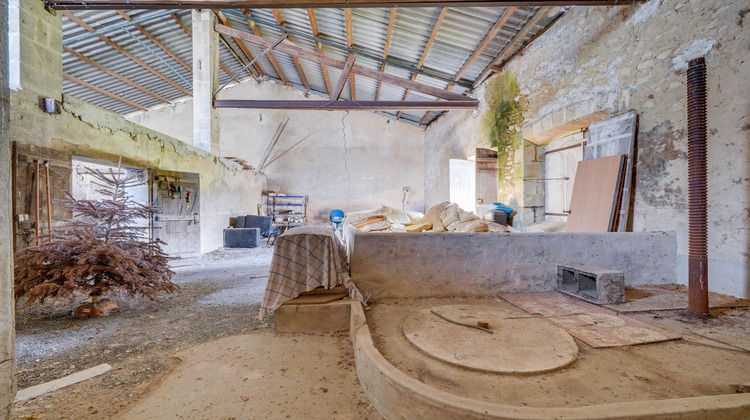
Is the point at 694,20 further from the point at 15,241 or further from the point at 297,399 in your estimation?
the point at 15,241

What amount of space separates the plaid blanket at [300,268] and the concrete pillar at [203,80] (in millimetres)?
6124

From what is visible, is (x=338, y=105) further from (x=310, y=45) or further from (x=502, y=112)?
(x=502, y=112)

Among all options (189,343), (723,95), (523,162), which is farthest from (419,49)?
(189,343)

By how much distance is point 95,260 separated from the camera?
10.2ft

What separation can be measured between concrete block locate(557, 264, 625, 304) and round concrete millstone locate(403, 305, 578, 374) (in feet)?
2.94

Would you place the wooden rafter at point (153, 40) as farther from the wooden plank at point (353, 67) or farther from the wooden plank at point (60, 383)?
the wooden plank at point (60, 383)

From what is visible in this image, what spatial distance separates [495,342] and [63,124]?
569 cm

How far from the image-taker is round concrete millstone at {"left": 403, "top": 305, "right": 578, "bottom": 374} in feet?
5.75

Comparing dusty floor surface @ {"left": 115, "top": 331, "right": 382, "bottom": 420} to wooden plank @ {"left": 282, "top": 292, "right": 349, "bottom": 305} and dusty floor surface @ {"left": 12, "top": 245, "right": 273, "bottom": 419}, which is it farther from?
wooden plank @ {"left": 282, "top": 292, "right": 349, "bottom": 305}

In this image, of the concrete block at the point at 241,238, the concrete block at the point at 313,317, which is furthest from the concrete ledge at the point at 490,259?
the concrete block at the point at 241,238

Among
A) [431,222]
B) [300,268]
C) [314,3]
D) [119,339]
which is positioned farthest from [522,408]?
[314,3]

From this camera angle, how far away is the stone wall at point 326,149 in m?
11.8

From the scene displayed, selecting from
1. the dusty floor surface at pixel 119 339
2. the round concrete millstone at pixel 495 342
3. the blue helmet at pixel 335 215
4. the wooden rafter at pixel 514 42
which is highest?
the wooden rafter at pixel 514 42

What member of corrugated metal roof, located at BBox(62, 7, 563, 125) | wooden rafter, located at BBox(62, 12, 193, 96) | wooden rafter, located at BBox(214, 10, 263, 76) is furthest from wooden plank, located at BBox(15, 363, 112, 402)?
wooden rafter, located at BBox(214, 10, 263, 76)
